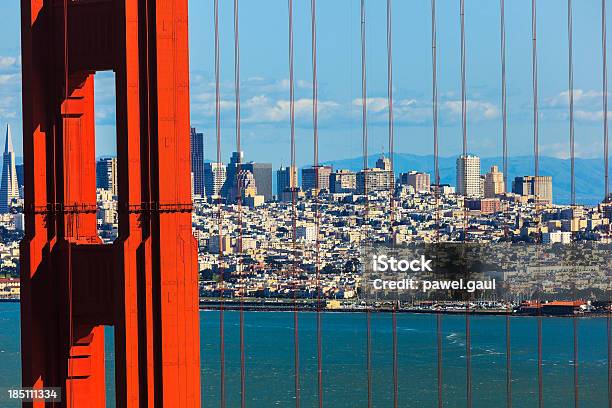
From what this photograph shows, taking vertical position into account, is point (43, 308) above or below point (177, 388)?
above

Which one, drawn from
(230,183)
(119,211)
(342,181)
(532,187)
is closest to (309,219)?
(342,181)

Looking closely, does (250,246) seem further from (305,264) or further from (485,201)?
(485,201)

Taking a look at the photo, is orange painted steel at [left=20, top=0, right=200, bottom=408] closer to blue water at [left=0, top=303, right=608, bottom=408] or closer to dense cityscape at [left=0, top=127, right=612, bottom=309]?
blue water at [left=0, top=303, right=608, bottom=408]

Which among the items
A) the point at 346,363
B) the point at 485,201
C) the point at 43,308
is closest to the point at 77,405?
the point at 43,308

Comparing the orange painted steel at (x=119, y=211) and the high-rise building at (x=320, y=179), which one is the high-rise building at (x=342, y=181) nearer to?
the high-rise building at (x=320, y=179)

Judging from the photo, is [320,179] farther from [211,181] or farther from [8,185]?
[8,185]

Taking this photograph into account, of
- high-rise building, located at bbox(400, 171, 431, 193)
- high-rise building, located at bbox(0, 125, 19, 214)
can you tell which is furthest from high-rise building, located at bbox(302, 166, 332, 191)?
high-rise building, located at bbox(0, 125, 19, 214)
